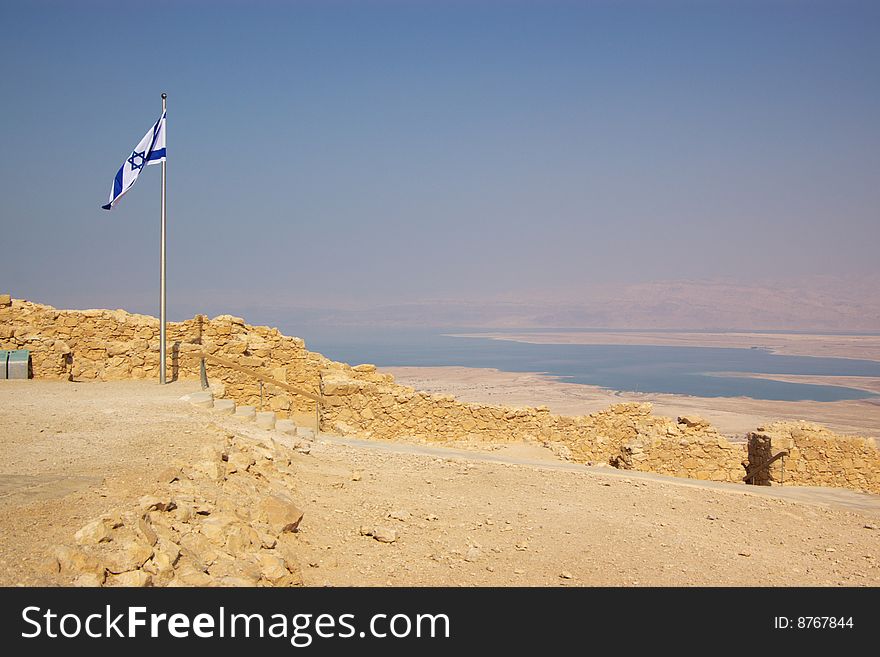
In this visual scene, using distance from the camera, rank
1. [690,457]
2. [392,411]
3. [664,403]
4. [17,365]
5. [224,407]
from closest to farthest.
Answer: [224,407]
[17,365]
[690,457]
[392,411]
[664,403]

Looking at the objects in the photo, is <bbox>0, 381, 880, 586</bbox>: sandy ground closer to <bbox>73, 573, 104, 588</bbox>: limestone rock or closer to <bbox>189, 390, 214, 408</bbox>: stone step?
<bbox>73, 573, 104, 588</bbox>: limestone rock

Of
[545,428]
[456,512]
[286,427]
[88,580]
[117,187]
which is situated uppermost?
[117,187]

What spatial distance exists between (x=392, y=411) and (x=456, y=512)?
24.2 feet

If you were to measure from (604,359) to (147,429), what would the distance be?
8446 centimetres

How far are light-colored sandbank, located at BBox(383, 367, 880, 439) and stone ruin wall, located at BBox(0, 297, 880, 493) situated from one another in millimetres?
16164

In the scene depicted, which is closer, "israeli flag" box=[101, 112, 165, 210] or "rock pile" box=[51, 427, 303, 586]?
"rock pile" box=[51, 427, 303, 586]

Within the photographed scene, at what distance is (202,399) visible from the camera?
10859mm

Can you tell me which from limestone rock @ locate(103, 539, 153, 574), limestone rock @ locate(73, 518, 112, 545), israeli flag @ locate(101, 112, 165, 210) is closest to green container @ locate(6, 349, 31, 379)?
israeli flag @ locate(101, 112, 165, 210)

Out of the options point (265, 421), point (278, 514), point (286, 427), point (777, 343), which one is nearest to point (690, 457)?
point (286, 427)

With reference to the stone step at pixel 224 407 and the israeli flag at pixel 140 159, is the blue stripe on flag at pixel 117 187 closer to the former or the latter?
the israeli flag at pixel 140 159

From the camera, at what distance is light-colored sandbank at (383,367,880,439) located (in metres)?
35.1

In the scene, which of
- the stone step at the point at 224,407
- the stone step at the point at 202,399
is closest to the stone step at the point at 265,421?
the stone step at the point at 224,407

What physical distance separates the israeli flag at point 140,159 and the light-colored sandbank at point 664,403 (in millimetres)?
24815

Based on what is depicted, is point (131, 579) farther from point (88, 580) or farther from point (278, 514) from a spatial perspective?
point (278, 514)
